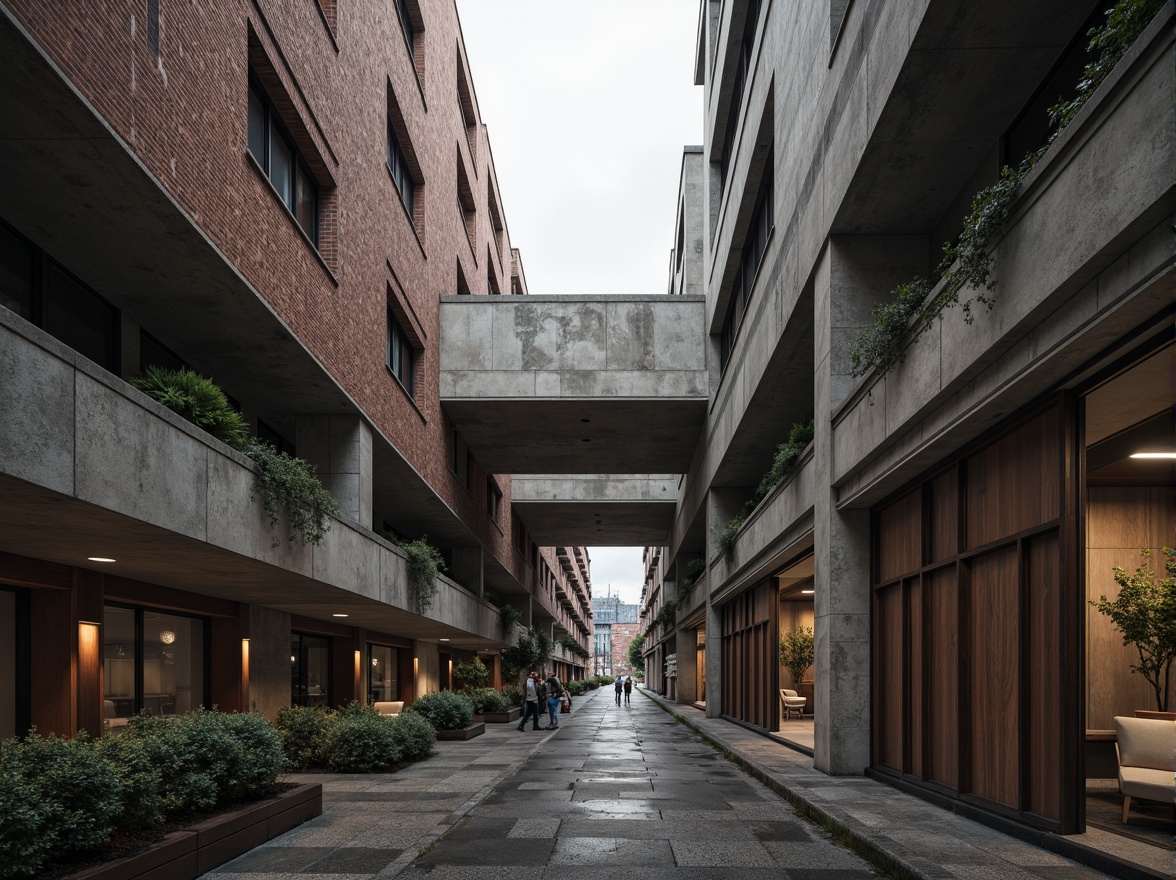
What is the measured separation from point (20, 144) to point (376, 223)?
1148 centimetres

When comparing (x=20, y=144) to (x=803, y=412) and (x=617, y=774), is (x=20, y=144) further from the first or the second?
(x=803, y=412)

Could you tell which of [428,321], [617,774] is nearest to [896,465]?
[617,774]

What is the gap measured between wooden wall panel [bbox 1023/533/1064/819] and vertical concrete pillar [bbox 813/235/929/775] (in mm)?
4952

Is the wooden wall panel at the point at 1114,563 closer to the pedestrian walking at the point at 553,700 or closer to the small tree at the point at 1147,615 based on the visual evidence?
the small tree at the point at 1147,615

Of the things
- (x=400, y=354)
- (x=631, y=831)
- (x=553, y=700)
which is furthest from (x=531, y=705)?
(x=631, y=831)

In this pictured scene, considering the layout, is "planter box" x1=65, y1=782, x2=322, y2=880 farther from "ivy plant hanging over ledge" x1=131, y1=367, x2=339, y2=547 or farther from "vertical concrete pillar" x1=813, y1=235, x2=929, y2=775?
"vertical concrete pillar" x1=813, y1=235, x2=929, y2=775

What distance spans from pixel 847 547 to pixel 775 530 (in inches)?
208

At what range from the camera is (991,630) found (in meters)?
10.0

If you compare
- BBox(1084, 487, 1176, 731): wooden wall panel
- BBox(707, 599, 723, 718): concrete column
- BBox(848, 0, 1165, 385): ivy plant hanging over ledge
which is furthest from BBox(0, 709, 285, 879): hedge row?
BBox(707, 599, 723, 718): concrete column

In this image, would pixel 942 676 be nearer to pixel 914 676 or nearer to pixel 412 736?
pixel 914 676

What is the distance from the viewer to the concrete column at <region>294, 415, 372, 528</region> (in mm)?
18062

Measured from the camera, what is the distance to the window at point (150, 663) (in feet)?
44.0

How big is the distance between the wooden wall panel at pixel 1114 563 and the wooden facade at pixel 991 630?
167cm

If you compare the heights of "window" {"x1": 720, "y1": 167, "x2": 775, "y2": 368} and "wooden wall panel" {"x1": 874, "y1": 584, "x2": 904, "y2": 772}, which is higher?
"window" {"x1": 720, "y1": 167, "x2": 775, "y2": 368}
